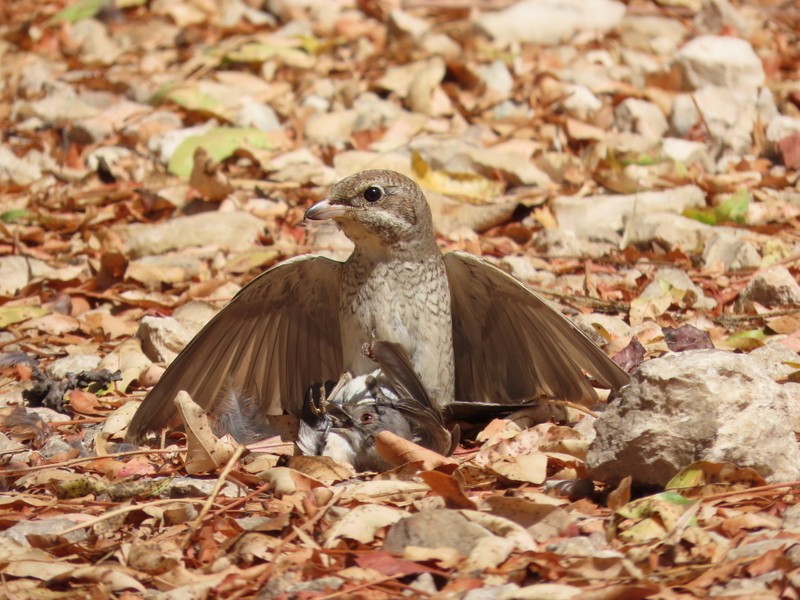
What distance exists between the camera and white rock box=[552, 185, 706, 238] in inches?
292

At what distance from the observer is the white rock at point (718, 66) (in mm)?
9266

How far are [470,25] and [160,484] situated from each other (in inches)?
278

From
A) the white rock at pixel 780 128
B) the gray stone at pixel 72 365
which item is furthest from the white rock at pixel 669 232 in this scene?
the gray stone at pixel 72 365

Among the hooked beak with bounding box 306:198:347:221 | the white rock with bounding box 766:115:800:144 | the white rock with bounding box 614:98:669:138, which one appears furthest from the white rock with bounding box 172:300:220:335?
the white rock with bounding box 766:115:800:144

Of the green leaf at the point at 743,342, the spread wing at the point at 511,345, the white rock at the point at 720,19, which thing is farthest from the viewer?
the white rock at the point at 720,19

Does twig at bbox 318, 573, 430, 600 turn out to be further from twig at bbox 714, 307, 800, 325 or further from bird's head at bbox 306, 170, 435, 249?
twig at bbox 714, 307, 800, 325

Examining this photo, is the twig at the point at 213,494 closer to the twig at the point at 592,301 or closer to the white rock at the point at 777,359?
the white rock at the point at 777,359

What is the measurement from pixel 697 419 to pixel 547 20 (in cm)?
738

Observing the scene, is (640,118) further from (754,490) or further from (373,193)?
(754,490)

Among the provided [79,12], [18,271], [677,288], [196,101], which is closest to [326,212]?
[677,288]

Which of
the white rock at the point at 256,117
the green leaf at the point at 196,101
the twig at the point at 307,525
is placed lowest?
the twig at the point at 307,525

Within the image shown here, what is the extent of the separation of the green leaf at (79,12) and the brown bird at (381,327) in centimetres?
707

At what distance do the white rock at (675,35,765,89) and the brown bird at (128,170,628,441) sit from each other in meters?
4.41

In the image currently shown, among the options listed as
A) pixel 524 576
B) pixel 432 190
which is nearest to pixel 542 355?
pixel 524 576
